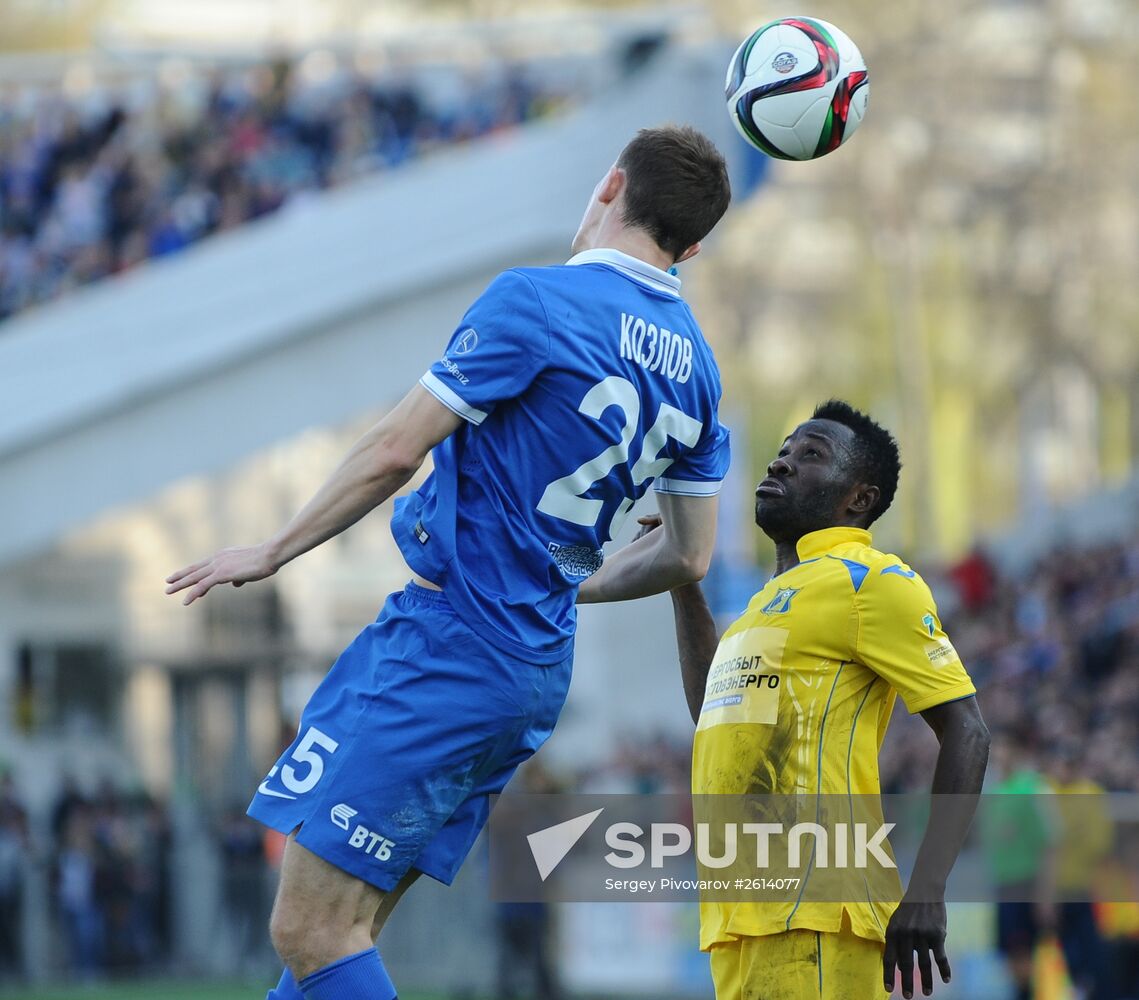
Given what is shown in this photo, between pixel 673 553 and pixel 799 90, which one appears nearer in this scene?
pixel 673 553

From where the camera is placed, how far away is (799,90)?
18.7 ft

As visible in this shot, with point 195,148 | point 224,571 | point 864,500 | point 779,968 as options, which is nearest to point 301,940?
point 224,571

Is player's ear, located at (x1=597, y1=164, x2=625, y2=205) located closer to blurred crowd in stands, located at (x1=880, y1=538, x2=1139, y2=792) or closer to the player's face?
the player's face

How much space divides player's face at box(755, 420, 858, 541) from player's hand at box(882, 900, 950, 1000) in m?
1.05

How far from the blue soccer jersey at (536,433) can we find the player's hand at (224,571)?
48cm

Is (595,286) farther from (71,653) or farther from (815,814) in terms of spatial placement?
(71,653)

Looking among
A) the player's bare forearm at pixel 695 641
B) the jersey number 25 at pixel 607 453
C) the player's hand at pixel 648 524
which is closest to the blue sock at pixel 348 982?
the jersey number 25 at pixel 607 453

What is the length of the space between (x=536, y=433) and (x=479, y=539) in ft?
0.95

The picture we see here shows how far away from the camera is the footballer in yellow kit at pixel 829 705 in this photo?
15.1 feet

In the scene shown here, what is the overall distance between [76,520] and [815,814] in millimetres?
17432

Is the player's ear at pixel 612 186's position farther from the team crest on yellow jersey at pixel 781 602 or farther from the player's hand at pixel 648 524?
the team crest on yellow jersey at pixel 781 602

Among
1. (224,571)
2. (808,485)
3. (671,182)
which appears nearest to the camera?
(224,571)

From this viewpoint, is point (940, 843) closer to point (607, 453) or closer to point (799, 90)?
point (607, 453)

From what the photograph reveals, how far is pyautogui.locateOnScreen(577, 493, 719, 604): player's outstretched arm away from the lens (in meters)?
5.20
